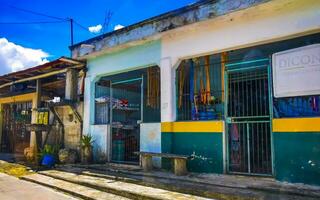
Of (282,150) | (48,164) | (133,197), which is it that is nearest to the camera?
(133,197)

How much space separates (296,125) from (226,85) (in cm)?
233

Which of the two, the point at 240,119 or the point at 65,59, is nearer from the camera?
the point at 240,119

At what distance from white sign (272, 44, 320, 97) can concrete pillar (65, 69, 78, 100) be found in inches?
319

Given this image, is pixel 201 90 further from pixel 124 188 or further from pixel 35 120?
pixel 35 120

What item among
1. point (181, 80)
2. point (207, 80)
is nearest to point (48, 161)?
point (181, 80)

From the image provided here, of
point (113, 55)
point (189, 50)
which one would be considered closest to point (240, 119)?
point (189, 50)

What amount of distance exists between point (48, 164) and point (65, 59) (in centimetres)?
391

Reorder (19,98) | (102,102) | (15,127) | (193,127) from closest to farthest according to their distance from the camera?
(193,127) < (102,102) < (19,98) < (15,127)

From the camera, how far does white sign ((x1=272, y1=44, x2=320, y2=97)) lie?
7246 mm

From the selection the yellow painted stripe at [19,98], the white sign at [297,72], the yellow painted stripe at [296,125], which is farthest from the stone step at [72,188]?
the yellow painted stripe at [19,98]

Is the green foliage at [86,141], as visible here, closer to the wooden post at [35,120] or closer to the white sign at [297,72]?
the wooden post at [35,120]

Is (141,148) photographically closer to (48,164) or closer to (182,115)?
(182,115)

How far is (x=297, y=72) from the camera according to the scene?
24.6 feet

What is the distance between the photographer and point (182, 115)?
9984 millimetres
